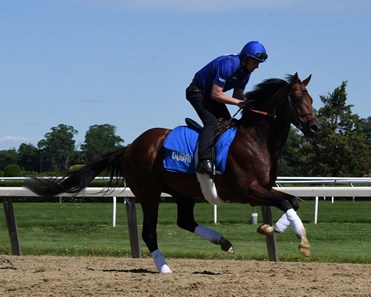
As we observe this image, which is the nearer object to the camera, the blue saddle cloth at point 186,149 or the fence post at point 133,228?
the blue saddle cloth at point 186,149

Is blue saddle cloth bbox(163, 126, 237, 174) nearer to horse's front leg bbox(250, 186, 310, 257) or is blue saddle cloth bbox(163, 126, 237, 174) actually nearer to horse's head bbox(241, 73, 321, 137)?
horse's head bbox(241, 73, 321, 137)

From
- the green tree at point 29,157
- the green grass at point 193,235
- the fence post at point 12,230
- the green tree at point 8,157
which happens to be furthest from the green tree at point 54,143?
the fence post at point 12,230

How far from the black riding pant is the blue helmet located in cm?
58

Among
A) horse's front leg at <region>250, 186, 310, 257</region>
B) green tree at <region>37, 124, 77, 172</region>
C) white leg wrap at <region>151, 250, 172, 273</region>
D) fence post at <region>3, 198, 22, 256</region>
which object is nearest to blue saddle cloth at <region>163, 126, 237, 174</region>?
horse's front leg at <region>250, 186, 310, 257</region>

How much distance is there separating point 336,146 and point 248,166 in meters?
36.9

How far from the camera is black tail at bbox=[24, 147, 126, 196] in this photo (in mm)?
9602

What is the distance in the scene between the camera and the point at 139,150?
903 centimetres

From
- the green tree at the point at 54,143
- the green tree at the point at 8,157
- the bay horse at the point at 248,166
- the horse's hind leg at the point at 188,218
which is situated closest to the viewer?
the bay horse at the point at 248,166

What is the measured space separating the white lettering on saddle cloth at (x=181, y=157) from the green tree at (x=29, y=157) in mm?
55486

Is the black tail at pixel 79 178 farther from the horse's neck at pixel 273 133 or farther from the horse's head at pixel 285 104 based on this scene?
the horse's neck at pixel 273 133

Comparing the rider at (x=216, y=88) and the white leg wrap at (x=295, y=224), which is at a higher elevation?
the rider at (x=216, y=88)

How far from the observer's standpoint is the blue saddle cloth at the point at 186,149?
8.28 metres

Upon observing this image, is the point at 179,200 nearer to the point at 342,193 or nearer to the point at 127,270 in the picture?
the point at 127,270

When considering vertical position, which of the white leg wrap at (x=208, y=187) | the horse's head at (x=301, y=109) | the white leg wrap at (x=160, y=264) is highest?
the horse's head at (x=301, y=109)
